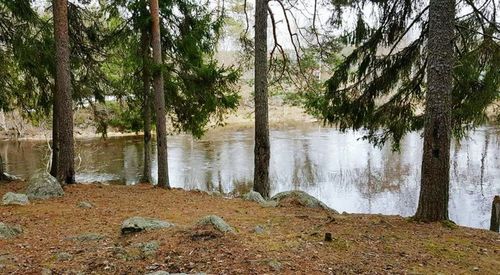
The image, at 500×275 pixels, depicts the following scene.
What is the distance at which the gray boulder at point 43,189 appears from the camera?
6272 mm

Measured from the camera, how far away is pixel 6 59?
325 inches

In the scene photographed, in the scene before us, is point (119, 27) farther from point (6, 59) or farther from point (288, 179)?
point (288, 179)

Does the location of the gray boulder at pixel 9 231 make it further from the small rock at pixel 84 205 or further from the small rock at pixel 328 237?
the small rock at pixel 328 237

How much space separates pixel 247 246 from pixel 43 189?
4290 mm

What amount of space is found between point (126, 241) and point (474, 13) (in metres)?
6.21

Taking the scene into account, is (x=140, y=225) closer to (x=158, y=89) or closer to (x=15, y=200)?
(x=15, y=200)

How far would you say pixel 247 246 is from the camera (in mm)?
3695

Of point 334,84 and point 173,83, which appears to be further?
point 173,83

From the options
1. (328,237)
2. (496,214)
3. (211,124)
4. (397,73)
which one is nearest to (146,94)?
(397,73)

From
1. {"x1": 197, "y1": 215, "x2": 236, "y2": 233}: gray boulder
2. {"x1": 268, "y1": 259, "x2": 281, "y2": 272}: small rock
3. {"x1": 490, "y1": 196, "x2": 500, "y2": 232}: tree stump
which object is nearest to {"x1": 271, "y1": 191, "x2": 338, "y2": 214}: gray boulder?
{"x1": 490, "y1": 196, "x2": 500, "y2": 232}: tree stump

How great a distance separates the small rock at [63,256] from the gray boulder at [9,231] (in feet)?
2.93

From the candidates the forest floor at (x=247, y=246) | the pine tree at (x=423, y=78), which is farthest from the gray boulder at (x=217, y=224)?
the pine tree at (x=423, y=78)

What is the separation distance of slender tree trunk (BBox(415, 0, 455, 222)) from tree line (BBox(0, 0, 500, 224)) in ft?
0.04

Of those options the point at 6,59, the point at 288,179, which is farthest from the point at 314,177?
the point at 6,59
